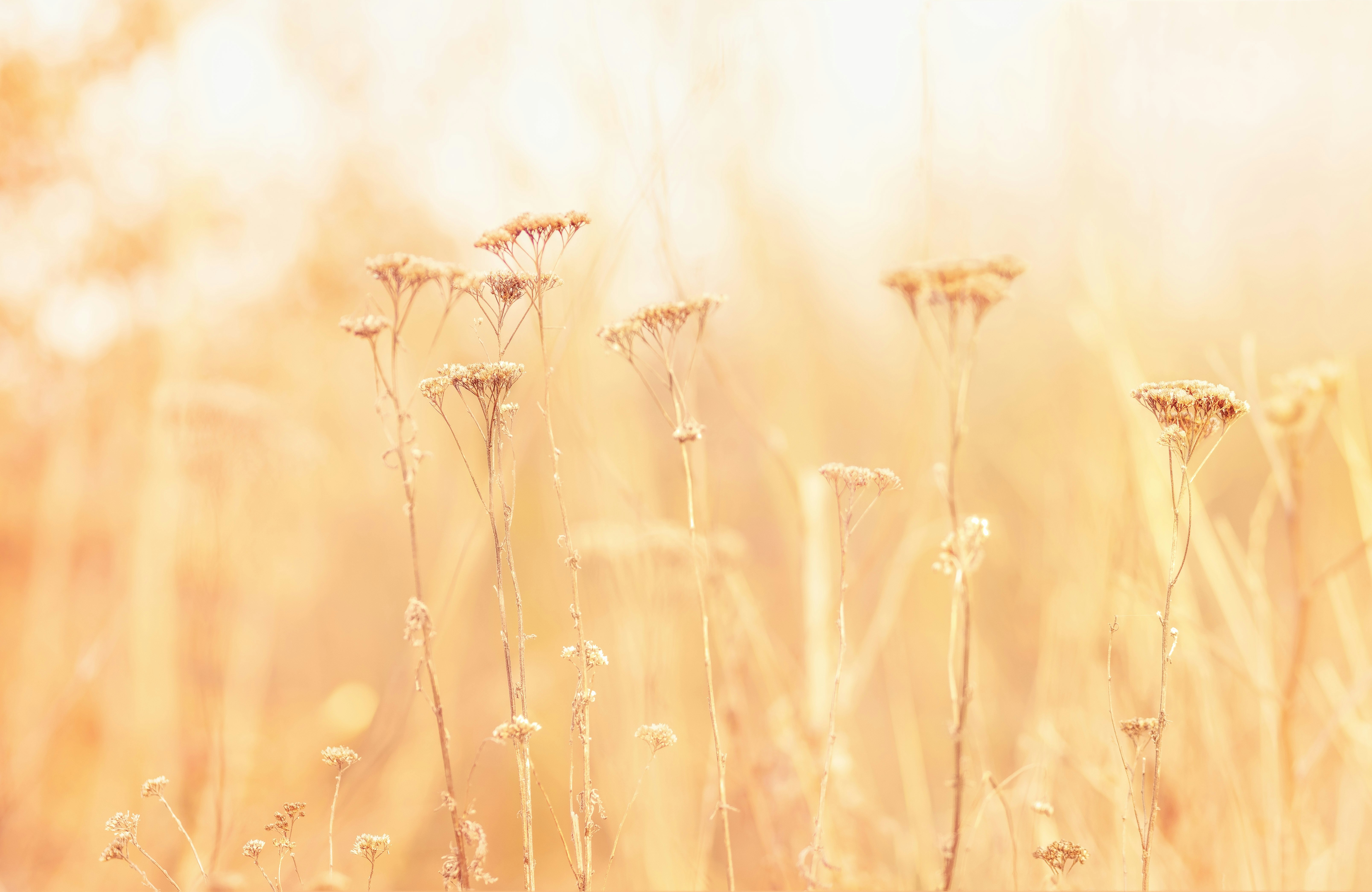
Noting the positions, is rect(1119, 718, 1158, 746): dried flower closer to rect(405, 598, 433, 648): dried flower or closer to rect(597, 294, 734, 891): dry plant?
rect(597, 294, 734, 891): dry plant

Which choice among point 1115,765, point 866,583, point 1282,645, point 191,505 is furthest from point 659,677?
point 866,583

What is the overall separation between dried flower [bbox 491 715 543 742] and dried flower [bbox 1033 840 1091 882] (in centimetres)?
86

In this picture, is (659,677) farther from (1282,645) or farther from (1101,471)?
(1282,645)

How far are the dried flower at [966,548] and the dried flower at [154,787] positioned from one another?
4.14 feet

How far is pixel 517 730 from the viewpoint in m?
1.00

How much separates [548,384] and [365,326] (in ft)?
0.93

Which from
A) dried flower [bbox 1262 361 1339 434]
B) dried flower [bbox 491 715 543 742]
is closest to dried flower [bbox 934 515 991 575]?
dried flower [bbox 491 715 543 742]

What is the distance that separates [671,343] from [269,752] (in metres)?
3.38

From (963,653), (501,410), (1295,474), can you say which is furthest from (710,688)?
(1295,474)

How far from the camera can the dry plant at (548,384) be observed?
3.47ft

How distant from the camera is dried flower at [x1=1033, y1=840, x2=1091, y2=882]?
3.79ft

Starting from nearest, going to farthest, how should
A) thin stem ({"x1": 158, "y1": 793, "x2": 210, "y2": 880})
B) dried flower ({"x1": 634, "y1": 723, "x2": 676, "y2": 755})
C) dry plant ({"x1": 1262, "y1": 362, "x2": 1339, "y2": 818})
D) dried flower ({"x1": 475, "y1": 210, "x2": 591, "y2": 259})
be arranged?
thin stem ({"x1": 158, "y1": 793, "x2": 210, "y2": 880}) < dried flower ({"x1": 475, "y1": 210, "x2": 591, "y2": 259}) < dried flower ({"x1": 634, "y1": 723, "x2": 676, "y2": 755}) < dry plant ({"x1": 1262, "y1": 362, "x2": 1339, "y2": 818})

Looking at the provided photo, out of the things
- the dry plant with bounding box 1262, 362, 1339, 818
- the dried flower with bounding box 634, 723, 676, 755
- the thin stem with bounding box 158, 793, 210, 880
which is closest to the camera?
the thin stem with bounding box 158, 793, 210, 880

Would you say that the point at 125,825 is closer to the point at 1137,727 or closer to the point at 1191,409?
the point at 1137,727
